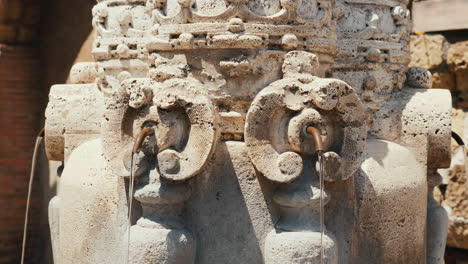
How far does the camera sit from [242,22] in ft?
11.5

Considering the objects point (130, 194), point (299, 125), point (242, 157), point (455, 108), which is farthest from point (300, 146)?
point (455, 108)

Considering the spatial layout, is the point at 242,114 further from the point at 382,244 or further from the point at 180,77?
the point at 382,244

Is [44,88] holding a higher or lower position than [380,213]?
higher

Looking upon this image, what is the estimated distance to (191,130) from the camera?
3451 mm

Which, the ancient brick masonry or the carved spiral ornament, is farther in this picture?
the ancient brick masonry

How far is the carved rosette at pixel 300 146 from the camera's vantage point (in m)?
3.37

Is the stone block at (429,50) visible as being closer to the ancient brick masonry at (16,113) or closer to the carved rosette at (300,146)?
the carved rosette at (300,146)

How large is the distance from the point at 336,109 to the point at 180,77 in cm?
71

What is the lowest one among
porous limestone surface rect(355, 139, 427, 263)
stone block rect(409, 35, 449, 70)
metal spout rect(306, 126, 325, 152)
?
porous limestone surface rect(355, 139, 427, 263)

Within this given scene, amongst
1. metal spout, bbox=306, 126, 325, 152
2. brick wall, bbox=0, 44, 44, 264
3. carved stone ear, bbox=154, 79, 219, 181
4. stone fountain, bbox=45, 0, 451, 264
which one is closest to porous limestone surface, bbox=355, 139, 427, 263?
stone fountain, bbox=45, 0, 451, 264

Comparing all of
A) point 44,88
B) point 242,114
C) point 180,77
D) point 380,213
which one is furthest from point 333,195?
point 44,88

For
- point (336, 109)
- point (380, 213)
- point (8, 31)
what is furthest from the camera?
point (8, 31)

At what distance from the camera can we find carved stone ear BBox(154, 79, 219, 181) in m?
3.41

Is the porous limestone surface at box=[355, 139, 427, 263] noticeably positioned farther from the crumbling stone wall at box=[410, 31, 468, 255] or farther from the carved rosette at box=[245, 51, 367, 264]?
the crumbling stone wall at box=[410, 31, 468, 255]
